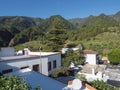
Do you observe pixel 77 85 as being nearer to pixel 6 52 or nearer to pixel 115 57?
pixel 6 52

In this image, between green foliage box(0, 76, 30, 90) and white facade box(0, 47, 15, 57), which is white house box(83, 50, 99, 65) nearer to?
white facade box(0, 47, 15, 57)

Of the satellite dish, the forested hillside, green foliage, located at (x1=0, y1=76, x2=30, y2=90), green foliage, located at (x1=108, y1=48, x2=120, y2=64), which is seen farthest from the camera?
the forested hillside

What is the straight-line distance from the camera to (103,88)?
13.8 m

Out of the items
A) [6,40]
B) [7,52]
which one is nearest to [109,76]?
[7,52]

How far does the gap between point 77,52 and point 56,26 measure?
29.2 feet

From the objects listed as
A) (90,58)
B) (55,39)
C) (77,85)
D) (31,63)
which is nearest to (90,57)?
(90,58)

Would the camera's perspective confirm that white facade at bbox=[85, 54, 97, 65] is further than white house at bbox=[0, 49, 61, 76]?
Yes

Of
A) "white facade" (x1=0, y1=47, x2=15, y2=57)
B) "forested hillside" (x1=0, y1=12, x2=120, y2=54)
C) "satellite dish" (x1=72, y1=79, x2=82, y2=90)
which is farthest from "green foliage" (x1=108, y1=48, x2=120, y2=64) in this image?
"satellite dish" (x1=72, y1=79, x2=82, y2=90)

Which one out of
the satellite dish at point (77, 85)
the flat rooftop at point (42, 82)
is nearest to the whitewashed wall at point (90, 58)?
the flat rooftop at point (42, 82)

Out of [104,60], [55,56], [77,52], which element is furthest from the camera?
[104,60]

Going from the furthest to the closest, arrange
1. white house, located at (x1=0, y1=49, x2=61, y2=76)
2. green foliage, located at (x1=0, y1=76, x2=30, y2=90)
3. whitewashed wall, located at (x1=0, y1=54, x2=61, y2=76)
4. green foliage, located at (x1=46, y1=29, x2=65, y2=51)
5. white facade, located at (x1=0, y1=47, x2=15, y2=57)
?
green foliage, located at (x1=46, y1=29, x2=65, y2=51) → white facade, located at (x1=0, y1=47, x2=15, y2=57) → white house, located at (x1=0, y1=49, x2=61, y2=76) → whitewashed wall, located at (x1=0, y1=54, x2=61, y2=76) → green foliage, located at (x1=0, y1=76, x2=30, y2=90)

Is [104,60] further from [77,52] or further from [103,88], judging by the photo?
[103,88]

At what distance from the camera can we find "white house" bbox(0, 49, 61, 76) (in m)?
20.3

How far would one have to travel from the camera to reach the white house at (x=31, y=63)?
20.3 meters
